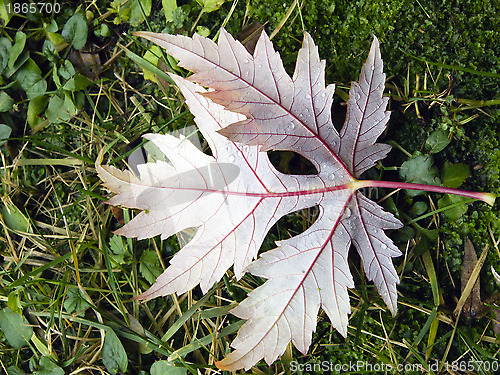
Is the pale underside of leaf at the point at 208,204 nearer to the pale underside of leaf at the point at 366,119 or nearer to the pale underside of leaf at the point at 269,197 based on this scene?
the pale underside of leaf at the point at 269,197

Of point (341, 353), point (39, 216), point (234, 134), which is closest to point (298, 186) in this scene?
point (234, 134)

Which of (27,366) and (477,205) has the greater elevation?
(477,205)

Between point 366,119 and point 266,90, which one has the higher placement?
point 266,90

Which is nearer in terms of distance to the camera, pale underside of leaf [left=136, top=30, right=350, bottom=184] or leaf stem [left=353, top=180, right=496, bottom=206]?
pale underside of leaf [left=136, top=30, right=350, bottom=184]

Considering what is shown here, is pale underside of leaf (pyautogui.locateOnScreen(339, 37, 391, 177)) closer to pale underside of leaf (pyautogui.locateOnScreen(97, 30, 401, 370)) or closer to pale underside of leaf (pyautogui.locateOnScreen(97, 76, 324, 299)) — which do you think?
pale underside of leaf (pyautogui.locateOnScreen(97, 30, 401, 370))

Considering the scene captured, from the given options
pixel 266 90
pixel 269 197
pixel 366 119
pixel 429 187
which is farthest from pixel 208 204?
pixel 429 187

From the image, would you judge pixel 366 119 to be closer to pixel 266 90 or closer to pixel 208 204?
pixel 266 90

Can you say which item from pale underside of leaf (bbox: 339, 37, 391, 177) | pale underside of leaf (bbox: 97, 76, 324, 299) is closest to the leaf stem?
pale underside of leaf (bbox: 339, 37, 391, 177)

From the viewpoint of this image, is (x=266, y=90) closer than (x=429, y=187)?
Yes

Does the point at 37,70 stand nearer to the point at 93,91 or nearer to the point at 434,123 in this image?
the point at 93,91

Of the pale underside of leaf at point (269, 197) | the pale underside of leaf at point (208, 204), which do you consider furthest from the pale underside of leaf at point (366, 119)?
the pale underside of leaf at point (208, 204)

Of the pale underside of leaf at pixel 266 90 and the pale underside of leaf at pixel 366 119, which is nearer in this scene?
the pale underside of leaf at pixel 266 90
